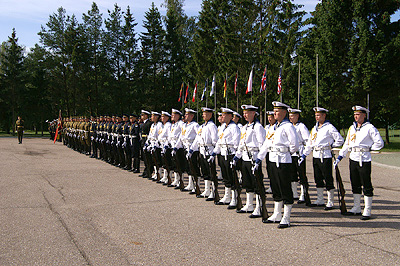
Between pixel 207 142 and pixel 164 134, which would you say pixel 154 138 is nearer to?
pixel 164 134

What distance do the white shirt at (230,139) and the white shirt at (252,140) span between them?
0.59m

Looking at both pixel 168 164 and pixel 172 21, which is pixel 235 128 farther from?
pixel 172 21

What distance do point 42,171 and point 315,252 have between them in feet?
38.8

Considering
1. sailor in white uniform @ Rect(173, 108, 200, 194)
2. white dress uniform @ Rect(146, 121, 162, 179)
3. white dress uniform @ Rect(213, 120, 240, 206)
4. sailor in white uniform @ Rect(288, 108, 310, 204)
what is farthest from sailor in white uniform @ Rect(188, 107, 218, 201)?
white dress uniform @ Rect(146, 121, 162, 179)

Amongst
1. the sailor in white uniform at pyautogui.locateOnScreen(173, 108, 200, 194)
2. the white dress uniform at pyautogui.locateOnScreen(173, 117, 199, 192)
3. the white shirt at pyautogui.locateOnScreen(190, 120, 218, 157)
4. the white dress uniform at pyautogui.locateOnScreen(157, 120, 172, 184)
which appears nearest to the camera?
the white shirt at pyautogui.locateOnScreen(190, 120, 218, 157)

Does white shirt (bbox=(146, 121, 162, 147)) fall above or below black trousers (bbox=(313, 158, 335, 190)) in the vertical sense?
above

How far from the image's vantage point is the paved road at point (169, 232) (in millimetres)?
5230

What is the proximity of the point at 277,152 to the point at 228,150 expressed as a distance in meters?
1.86

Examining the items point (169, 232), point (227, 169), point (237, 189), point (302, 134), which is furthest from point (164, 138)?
point (169, 232)

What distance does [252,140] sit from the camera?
26.2ft

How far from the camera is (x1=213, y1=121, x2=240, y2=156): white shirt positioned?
870 centimetres

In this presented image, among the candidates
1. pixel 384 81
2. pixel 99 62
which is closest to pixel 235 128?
pixel 384 81

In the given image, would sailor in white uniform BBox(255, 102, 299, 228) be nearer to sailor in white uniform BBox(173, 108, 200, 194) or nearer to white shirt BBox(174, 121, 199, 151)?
sailor in white uniform BBox(173, 108, 200, 194)

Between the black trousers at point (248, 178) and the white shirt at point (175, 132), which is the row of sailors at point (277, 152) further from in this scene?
the white shirt at point (175, 132)
